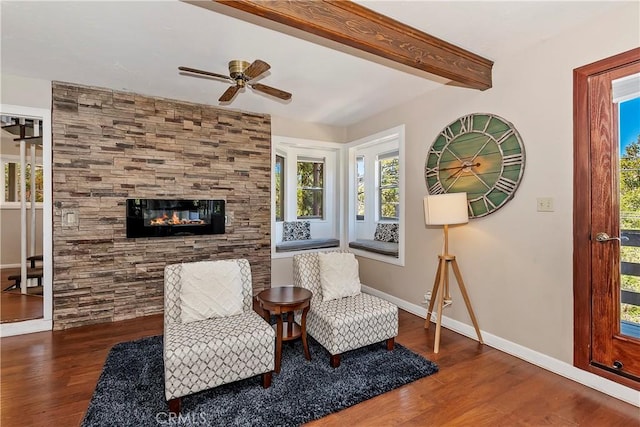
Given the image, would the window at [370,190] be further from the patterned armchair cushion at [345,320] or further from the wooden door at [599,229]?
the wooden door at [599,229]

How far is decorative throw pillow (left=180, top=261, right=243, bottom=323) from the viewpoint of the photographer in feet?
7.75

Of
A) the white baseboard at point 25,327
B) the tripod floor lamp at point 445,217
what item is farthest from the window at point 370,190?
the white baseboard at point 25,327

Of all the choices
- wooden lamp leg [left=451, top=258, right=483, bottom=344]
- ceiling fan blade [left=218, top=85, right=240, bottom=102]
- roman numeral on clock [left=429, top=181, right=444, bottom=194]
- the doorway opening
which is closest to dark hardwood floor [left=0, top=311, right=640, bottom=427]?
wooden lamp leg [left=451, top=258, right=483, bottom=344]

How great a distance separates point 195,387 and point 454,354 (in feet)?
6.95

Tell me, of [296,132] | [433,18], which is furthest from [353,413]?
[296,132]

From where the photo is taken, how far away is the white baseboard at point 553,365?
206 centimetres

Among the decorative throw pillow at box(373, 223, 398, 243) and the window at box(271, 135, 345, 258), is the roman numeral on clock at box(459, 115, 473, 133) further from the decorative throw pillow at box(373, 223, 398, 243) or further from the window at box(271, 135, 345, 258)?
the window at box(271, 135, 345, 258)

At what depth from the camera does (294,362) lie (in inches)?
99.2

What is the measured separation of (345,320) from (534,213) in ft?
5.93

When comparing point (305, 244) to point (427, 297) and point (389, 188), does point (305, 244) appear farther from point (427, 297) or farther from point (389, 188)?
point (427, 297)

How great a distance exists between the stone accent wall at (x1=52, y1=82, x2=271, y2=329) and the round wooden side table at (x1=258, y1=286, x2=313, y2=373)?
1693mm

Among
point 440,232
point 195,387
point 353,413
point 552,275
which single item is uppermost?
point 440,232

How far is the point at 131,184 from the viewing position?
359 centimetres

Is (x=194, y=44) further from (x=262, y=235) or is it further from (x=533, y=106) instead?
(x=533, y=106)
